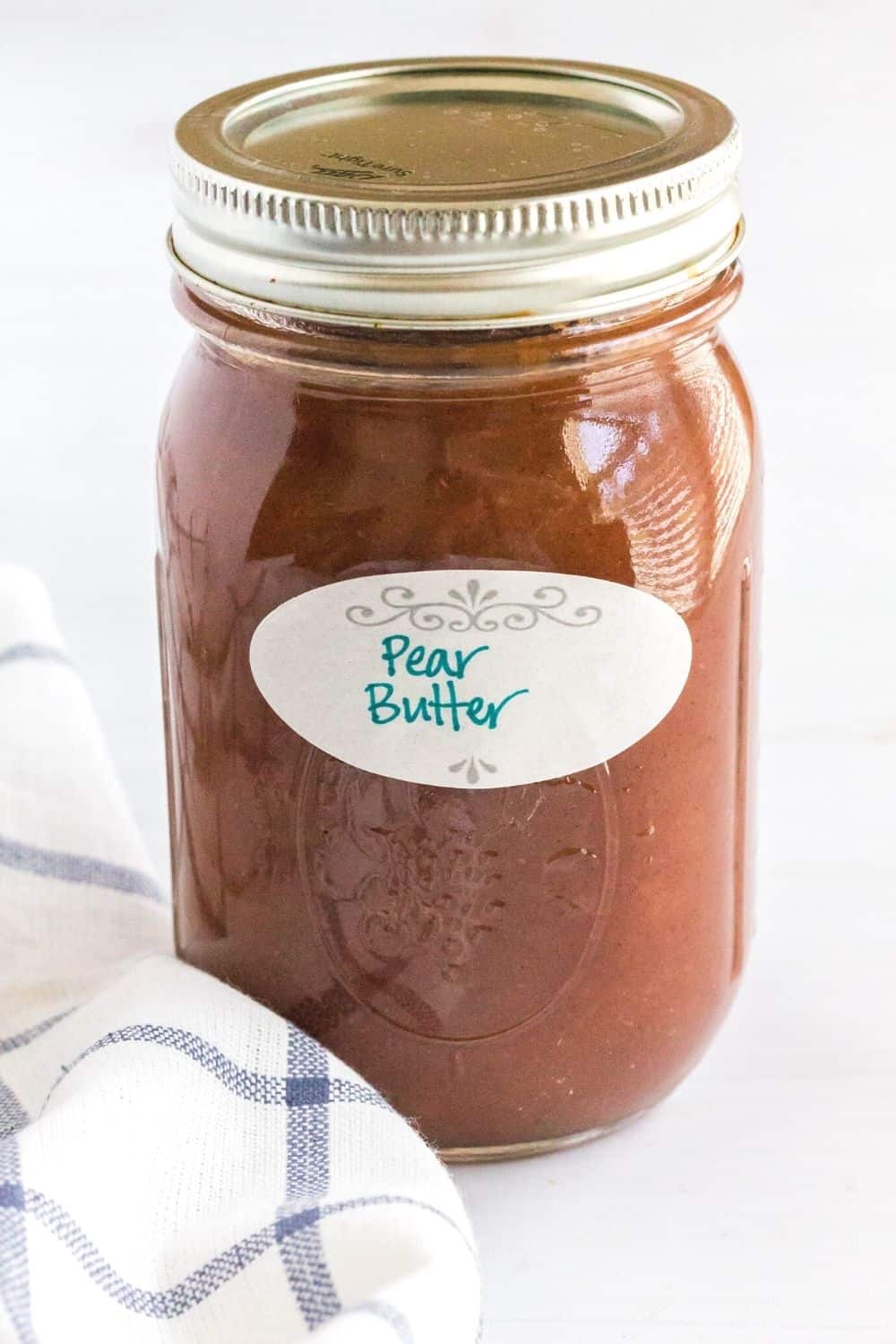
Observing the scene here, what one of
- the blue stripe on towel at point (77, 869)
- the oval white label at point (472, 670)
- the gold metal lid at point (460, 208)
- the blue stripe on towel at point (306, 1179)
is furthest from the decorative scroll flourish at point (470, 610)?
the blue stripe on towel at point (77, 869)

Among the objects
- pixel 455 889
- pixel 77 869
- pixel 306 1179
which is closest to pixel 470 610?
pixel 455 889

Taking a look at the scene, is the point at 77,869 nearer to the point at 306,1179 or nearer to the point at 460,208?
the point at 306,1179

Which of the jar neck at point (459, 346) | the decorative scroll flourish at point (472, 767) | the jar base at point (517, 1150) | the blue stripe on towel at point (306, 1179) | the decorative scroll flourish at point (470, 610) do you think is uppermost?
the jar neck at point (459, 346)

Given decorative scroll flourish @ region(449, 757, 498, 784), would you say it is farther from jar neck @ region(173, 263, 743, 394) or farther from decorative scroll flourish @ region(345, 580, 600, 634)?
jar neck @ region(173, 263, 743, 394)

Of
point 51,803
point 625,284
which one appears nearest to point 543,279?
point 625,284

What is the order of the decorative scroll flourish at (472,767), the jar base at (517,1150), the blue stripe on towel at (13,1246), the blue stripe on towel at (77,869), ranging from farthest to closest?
the blue stripe on towel at (77,869), the jar base at (517,1150), the decorative scroll flourish at (472,767), the blue stripe on towel at (13,1246)

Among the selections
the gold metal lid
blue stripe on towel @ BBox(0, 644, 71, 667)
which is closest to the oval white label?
the gold metal lid

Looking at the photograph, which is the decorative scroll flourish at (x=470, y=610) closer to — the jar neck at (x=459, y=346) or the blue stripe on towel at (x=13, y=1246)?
the jar neck at (x=459, y=346)
